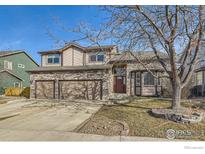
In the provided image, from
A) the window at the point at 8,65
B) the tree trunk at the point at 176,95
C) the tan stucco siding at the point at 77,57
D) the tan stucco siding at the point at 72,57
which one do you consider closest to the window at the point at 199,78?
the tan stucco siding at the point at 77,57

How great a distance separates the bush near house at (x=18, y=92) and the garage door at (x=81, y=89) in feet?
9.26

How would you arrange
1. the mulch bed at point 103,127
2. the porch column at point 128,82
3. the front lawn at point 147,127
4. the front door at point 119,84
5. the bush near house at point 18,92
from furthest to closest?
1. the front door at point 119,84
2. the porch column at point 128,82
3. the bush near house at point 18,92
4. the mulch bed at point 103,127
5. the front lawn at point 147,127

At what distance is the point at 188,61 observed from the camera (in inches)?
363

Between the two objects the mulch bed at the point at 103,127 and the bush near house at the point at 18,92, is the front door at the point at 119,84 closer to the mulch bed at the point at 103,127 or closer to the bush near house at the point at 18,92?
the bush near house at the point at 18,92

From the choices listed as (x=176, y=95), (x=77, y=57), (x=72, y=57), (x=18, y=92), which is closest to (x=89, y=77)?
(x=77, y=57)

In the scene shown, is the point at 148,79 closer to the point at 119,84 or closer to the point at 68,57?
the point at 119,84

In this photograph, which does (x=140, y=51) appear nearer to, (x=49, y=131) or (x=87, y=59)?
(x=49, y=131)

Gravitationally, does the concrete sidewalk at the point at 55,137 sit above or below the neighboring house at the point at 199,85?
below

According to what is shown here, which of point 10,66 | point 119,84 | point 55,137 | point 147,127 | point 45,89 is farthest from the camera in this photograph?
point 119,84

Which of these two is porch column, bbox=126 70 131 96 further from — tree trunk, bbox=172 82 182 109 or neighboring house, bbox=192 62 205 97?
tree trunk, bbox=172 82 182 109

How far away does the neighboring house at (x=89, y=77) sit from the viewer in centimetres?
1517

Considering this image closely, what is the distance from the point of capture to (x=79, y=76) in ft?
51.4

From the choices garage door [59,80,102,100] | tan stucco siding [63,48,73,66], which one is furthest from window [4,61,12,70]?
tan stucco siding [63,48,73,66]

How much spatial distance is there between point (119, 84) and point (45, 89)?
648 centimetres
